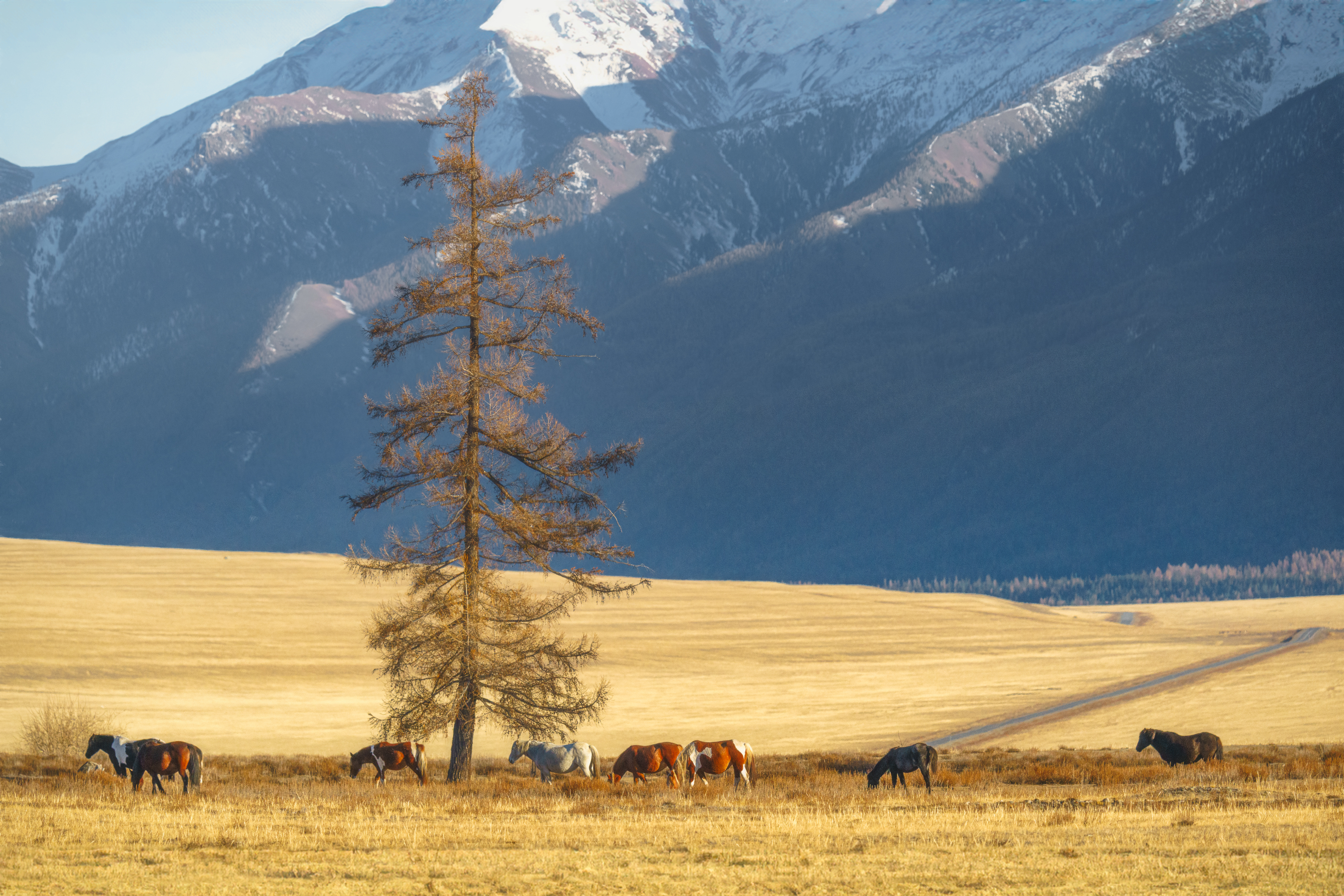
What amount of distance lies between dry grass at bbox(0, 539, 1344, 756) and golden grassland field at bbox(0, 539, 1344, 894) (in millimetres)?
429

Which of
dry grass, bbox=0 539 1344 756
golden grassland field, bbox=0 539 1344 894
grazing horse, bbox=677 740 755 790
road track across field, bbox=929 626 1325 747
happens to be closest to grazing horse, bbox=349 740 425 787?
golden grassland field, bbox=0 539 1344 894

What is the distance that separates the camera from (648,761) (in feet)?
108

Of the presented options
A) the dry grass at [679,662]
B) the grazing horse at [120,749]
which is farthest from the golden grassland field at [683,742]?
the grazing horse at [120,749]

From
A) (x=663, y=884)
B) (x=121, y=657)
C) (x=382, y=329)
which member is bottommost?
(x=663, y=884)

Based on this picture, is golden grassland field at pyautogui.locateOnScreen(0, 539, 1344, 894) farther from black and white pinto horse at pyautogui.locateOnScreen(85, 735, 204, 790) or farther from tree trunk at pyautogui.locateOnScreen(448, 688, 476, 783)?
tree trunk at pyautogui.locateOnScreen(448, 688, 476, 783)

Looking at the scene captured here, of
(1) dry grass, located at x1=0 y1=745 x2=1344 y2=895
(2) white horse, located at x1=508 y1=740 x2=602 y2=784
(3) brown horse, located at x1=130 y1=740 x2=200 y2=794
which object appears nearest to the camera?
(1) dry grass, located at x1=0 y1=745 x2=1344 y2=895

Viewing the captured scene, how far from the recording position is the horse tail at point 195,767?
104 ft

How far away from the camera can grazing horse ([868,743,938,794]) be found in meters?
32.3

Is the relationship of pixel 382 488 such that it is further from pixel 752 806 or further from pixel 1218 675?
pixel 1218 675

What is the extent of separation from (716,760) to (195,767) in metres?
11.5

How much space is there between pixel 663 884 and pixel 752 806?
8820mm

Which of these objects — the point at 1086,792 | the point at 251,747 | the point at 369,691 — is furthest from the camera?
the point at 369,691

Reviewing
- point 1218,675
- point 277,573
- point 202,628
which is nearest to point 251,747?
point 202,628

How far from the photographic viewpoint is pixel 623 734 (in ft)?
196
